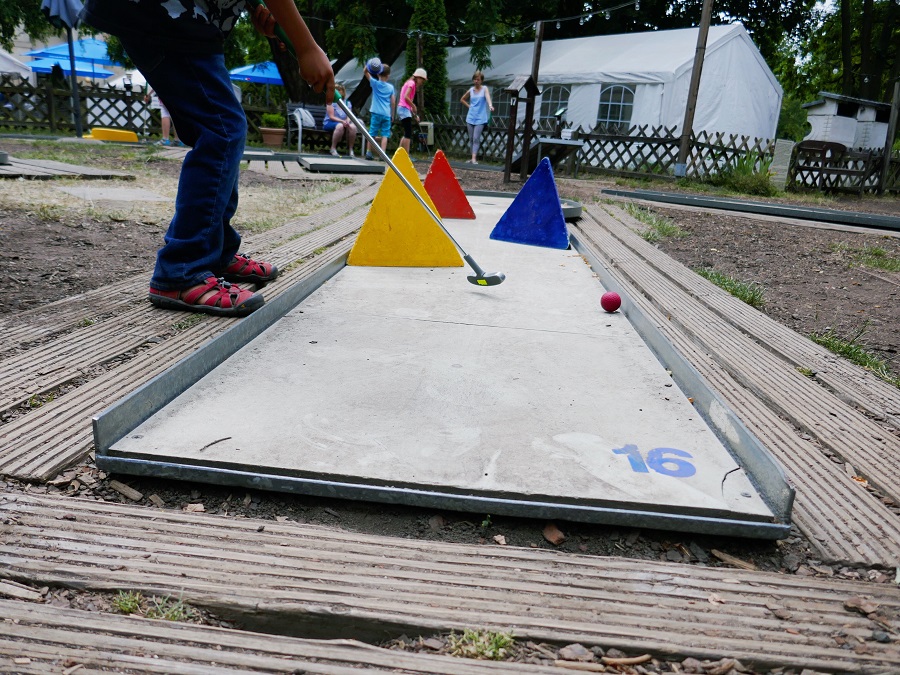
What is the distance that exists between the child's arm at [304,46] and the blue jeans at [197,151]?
279 millimetres

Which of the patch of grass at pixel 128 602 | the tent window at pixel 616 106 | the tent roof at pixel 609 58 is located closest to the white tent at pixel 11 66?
the tent roof at pixel 609 58

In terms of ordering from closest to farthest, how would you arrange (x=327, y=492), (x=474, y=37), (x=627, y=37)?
1. (x=327, y=492)
2. (x=627, y=37)
3. (x=474, y=37)

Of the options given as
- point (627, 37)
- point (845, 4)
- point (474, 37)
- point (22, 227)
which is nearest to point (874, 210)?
point (627, 37)

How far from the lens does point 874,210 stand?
10.5 meters

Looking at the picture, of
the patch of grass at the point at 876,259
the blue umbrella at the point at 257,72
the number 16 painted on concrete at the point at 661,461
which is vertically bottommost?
the number 16 painted on concrete at the point at 661,461

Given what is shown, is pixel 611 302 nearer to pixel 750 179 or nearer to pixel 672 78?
pixel 750 179

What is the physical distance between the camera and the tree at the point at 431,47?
53.0 feet

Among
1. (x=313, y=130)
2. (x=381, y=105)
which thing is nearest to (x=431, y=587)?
(x=381, y=105)

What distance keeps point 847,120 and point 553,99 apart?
637cm

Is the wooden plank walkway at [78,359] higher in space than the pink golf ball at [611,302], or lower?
lower

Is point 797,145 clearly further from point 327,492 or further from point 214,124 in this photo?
point 327,492

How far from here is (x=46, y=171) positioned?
6.20 m

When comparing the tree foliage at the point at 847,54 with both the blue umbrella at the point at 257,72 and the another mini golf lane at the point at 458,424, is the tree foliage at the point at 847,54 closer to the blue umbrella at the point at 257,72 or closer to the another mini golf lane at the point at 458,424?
the blue umbrella at the point at 257,72

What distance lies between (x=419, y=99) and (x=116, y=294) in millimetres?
12839
